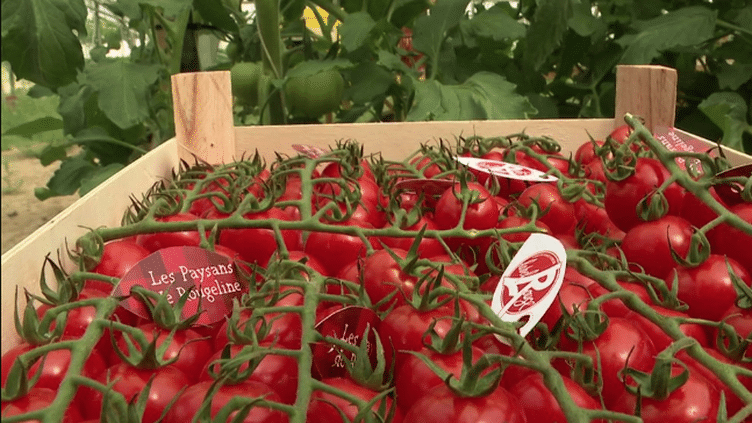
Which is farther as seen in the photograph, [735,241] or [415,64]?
[415,64]

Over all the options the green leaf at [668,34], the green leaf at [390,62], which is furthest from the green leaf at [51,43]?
the green leaf at [668,34]

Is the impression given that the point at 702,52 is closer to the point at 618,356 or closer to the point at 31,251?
the point at 618,356

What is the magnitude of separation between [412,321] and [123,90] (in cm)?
162

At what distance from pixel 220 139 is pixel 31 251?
0.71 m

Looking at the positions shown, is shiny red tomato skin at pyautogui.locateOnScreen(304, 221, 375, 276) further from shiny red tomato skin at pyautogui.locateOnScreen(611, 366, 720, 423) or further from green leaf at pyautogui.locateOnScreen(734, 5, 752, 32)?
green leaf at pyautogui.locateOnScreen(734, 5, 752, 32)

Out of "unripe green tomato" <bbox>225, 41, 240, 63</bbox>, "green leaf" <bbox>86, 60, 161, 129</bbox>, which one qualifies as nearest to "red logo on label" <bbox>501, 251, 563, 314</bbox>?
"green leaf" <bbox>86, 60, 161, 129</bbox>

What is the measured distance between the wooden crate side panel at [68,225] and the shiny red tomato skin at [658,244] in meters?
0.66

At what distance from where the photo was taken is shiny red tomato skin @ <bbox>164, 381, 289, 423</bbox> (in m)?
0.50

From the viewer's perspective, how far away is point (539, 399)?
544 millimetres

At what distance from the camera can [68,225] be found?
3.00ft

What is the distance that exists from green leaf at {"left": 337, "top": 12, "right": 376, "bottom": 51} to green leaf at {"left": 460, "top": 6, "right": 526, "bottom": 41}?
0.42 m

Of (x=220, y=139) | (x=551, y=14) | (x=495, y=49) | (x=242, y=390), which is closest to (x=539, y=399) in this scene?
(x=242, y=390)

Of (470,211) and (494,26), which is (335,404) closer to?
(470,211)

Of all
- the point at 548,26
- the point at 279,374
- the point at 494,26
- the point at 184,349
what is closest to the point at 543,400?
the point at 279,374
